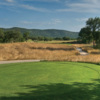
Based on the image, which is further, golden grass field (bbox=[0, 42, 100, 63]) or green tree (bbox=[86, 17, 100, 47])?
green tree (bbox=[86, 17, 100, 47])

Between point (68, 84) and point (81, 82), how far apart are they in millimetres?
763

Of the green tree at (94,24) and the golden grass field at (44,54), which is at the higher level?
the green tree at (94,24)

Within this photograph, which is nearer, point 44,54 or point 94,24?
point 44,54

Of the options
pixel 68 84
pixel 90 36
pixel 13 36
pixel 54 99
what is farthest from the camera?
pixel 13 36

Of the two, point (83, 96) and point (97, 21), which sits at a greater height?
point (97, 21)

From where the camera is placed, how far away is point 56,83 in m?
5.90

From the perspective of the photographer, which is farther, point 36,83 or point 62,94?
point 36,83

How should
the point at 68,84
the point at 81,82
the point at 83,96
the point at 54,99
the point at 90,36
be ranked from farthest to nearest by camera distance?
the point at 90,36 → the point at 81,82 → the point at 68,84 → the point at 83,96 → the point at 54,99

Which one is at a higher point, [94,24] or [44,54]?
[94,24]

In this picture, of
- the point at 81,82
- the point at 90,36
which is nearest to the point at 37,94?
the point at 81,82

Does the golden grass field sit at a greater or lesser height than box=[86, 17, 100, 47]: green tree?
lesser

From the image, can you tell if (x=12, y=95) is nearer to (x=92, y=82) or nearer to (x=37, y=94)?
(x=37, y=94)

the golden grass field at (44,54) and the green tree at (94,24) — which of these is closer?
the golden grass field at (44,54)

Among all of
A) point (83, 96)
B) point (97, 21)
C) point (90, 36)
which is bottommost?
point (83, 96)
